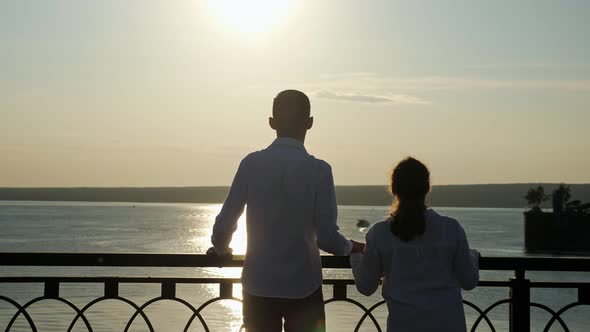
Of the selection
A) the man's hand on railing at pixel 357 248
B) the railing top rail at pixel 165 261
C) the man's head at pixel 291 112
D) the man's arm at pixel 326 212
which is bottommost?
the railing top rail at pixel 165 261

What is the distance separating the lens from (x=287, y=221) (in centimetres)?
392

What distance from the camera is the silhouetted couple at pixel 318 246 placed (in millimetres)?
3900

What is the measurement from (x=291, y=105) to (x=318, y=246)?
74 cm

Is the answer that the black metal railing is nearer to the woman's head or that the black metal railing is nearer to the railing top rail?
the railing top rail

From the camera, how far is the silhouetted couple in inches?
154

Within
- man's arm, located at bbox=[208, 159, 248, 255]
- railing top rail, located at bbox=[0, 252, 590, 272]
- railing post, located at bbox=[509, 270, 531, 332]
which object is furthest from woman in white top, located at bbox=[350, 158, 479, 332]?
railing post, located at bbox=[509, 270, 531, 332]

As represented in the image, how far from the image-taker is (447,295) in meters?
3.94

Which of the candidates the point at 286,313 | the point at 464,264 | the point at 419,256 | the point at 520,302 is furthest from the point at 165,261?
the point at 520,302

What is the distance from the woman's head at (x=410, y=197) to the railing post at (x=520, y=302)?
1506mm

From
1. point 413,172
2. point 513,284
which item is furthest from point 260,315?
point 513,284

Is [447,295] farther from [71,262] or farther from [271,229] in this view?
[71,262]

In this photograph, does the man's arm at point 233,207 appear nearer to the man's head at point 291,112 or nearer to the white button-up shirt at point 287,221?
the white button-up shirt at point 287,221

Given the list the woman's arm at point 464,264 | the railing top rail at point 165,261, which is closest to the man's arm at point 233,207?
the railing top rail at point 165,261

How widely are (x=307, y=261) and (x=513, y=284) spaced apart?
6.00 ft
